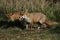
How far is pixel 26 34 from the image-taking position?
28.3 ft

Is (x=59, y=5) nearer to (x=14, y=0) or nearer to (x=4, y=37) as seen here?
(x=14, y=0)

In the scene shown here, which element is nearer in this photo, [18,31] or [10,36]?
[10,36]

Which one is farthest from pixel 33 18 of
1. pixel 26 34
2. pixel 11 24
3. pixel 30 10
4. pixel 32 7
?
pixel 32 7

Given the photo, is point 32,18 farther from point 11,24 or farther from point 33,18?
point 11,24

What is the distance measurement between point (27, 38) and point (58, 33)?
1.31 m

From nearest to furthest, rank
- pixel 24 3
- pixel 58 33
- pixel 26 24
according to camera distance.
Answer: pixel 58 33 < pixel 26 24 < pixel 24 3

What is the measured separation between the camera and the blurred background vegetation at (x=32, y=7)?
1084 cm

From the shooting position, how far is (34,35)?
8.48 metres

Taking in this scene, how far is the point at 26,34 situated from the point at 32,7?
2693 millimetres

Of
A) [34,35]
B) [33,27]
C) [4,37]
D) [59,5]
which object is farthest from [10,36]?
[59,5]

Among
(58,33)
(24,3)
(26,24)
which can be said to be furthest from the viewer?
(24,3)

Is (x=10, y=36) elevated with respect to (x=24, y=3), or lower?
lower

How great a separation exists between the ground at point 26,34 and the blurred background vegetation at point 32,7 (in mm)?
1627

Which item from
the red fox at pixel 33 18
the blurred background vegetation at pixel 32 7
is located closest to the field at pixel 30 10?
the blurred background vegetation at pixel 32 7
